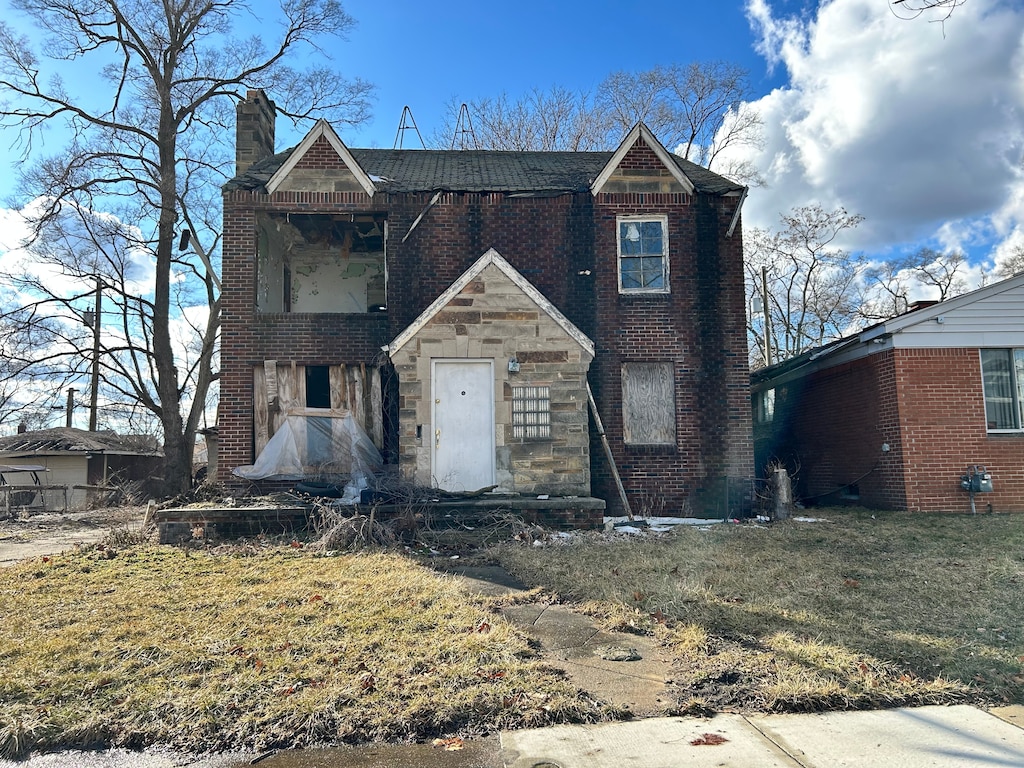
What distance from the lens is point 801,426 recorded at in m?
16.4

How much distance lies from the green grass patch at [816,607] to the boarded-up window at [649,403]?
3339 millimetres

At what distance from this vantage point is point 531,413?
11398 mm

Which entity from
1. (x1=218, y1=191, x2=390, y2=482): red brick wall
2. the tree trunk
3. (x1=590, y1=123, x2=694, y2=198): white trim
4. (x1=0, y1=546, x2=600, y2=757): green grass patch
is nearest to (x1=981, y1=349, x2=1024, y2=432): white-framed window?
(x1=590, y1=123, x2=694, y2=198): white trim

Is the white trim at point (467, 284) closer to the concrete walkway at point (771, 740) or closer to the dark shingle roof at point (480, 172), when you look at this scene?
the dark shingle roof at point (480, 172)

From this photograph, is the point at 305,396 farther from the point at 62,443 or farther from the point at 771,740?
the point at 62,443

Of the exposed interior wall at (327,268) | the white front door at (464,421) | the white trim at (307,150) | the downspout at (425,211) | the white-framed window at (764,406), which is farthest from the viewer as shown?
the white-framed window at (764,406)

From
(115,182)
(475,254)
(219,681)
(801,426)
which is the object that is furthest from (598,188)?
(115,182)

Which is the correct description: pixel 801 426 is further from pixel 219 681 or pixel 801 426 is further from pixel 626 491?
pixel 219 681

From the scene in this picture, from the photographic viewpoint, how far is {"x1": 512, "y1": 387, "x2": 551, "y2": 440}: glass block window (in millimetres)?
11320

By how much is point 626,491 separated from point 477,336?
14.2ft

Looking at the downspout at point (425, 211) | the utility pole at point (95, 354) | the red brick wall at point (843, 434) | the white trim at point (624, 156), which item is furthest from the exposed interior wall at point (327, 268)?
the red brick wall at point (843, 434)

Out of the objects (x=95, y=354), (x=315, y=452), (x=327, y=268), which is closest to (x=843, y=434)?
(x=315, y=452)

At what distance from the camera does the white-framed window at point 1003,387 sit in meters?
12.6

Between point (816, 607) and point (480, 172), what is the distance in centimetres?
1244
